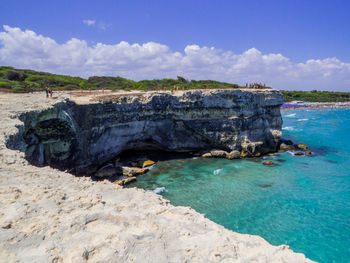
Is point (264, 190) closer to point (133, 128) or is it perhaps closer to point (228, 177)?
point (228, 177)

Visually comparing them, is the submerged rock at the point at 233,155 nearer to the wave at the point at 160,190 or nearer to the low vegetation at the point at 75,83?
the wave at the point at 160,190

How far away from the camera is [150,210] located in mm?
5770

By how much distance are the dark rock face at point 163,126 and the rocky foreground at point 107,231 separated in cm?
1472

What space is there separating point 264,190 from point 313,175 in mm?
7212

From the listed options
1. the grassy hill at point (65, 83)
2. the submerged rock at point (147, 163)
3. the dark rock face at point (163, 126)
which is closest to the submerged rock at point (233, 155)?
the dark rock face at point (163, 126)

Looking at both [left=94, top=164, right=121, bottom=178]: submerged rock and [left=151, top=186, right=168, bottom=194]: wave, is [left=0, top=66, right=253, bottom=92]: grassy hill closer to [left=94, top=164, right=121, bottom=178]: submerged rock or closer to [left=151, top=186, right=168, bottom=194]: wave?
[left=94, top=164, right=121, bottom=178]: submerged rock

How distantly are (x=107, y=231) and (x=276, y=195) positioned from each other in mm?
17350

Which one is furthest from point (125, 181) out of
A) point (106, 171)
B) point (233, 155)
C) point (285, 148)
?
point (285, 148)

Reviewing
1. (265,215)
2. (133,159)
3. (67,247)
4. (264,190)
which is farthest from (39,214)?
(133,159)

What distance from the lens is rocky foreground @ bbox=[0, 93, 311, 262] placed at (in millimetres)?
4059

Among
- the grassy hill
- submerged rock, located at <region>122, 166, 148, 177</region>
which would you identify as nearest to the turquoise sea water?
submerged rock, located at <region>122, 166, 148, 177</region>

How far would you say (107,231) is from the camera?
4719mm

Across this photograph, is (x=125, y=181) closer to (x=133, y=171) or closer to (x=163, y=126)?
(x=133, y=171)

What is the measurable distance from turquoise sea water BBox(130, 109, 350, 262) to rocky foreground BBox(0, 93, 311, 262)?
10.4 meters
